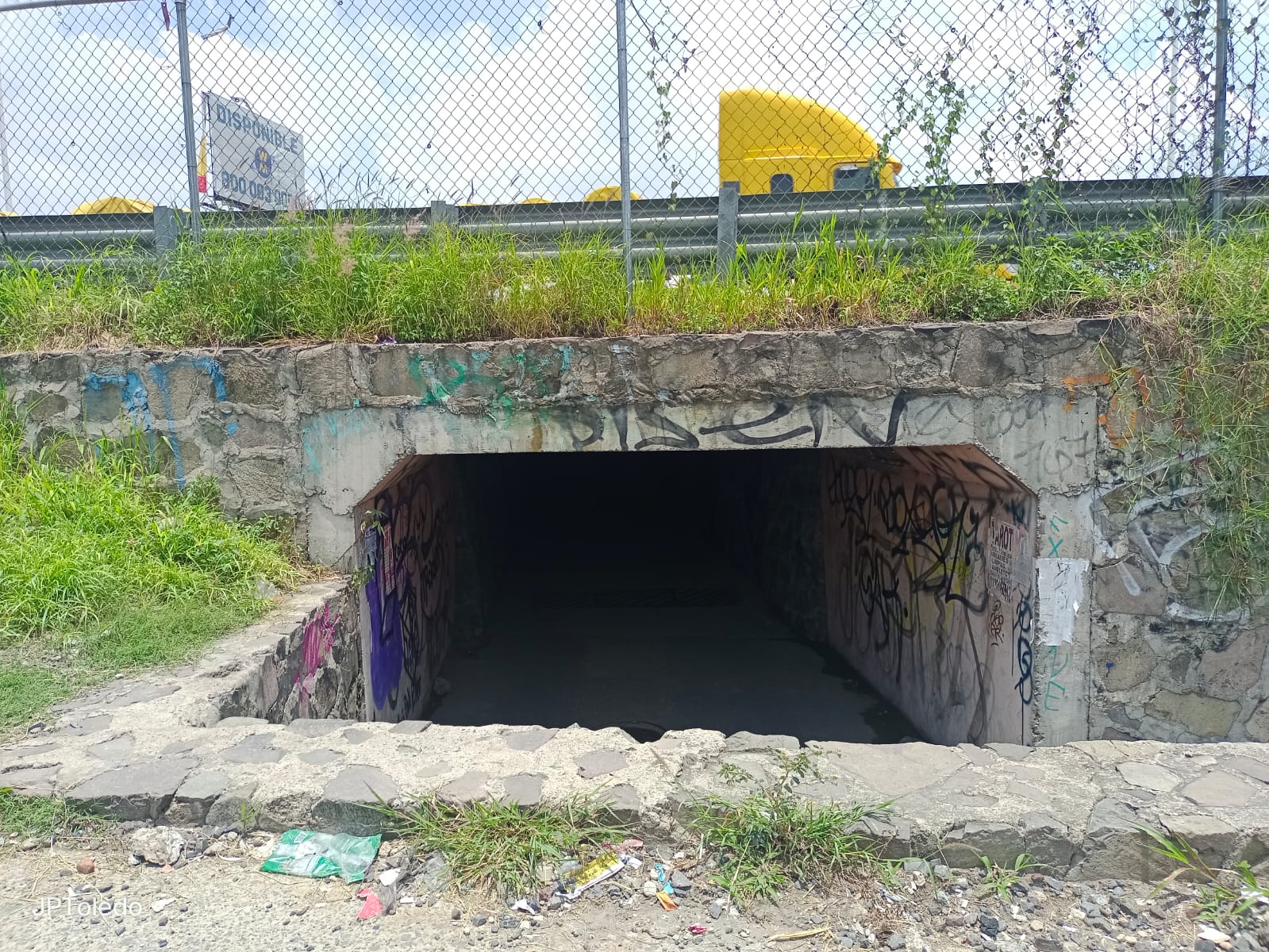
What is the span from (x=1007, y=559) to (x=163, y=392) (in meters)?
4.61

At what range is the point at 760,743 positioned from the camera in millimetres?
2881

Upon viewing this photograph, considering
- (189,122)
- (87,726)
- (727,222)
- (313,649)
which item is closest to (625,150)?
(727,222)

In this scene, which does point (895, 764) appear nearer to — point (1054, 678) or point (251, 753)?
point (1054, 678)

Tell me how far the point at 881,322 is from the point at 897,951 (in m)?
2.99

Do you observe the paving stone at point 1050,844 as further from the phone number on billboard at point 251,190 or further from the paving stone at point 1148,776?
the phone number on billboard at point 251,190

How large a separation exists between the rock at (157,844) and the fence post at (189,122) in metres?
3.41

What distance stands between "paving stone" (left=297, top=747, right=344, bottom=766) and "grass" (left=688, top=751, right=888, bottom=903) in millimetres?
1198

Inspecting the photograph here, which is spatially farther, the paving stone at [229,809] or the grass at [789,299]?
the grass at [789,299]

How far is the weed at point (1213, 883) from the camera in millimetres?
2209

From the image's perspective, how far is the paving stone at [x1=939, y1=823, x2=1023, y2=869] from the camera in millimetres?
2363

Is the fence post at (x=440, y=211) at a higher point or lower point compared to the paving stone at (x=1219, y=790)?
higher

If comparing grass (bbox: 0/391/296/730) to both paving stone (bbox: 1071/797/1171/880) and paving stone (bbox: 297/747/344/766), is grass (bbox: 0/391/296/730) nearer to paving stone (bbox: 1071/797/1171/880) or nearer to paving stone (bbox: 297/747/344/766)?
paving stone (bbox: 297/747/344/766)

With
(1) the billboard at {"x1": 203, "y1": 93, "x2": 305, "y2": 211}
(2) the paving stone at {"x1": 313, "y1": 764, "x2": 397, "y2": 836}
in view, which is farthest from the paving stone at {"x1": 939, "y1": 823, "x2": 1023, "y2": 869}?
(1) the billboard at {"x1": 203, "y1": 93, "x2": 305, "y2": 211}

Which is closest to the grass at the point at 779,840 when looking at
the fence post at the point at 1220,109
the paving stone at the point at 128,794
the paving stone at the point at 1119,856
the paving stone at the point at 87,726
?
the paving stone at the point at 1119,856
